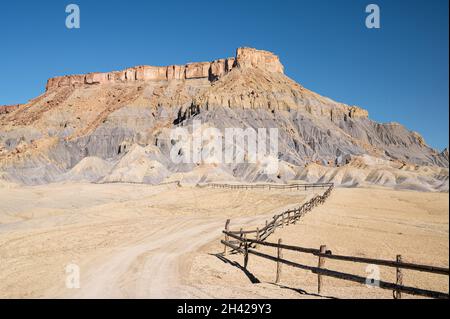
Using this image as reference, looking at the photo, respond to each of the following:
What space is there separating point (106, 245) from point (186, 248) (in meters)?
3.73

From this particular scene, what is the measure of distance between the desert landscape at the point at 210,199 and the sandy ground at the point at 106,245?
0.34 feet

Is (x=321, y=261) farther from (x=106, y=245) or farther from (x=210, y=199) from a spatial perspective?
(x=210, y=199)

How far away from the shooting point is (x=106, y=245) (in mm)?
19578

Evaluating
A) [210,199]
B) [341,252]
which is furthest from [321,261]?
[210,199]

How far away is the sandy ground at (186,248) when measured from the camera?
11758 millimetres

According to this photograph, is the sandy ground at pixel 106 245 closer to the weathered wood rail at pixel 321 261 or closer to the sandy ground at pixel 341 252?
the sandy ground at pixel 341 252

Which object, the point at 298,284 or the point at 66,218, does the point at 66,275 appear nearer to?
the point at 298,284

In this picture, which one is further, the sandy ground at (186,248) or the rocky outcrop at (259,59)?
the rocky outcrop at (259,59)

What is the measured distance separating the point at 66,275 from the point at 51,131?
512 ft

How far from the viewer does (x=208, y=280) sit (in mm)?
13039

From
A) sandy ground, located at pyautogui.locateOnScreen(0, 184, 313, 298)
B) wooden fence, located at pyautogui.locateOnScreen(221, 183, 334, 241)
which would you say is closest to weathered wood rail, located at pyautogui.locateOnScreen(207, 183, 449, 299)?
wooden fence, located at pyautogui.locateOnScreen(221, 183, 334, 241)

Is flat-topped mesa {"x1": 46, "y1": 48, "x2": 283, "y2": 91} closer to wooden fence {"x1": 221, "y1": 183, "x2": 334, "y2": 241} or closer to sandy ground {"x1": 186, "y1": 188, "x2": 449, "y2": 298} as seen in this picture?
wooden fence {"x1": 221, "y1": 183, "x2": 334, "y2": 241}

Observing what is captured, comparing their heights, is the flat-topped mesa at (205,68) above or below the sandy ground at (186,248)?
above

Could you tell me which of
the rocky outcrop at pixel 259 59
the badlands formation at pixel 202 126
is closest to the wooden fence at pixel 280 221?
the badlands formation at pixel 202 126
